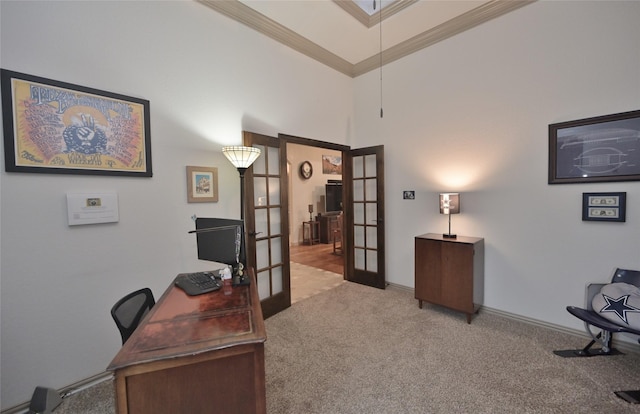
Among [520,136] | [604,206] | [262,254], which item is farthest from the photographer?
[262,254]

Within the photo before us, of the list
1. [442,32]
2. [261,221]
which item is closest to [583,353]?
[261,221]

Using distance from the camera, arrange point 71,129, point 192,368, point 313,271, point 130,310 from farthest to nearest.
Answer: point 313,271
point 71,129
point 130,310
point 192,368

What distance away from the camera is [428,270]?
10.0 feet

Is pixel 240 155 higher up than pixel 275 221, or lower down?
higher up

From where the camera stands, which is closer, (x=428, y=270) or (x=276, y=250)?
(x=428, y=270)

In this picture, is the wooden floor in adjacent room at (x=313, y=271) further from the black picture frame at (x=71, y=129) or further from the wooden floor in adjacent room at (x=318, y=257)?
the black picture frame at (x=71, y=129)

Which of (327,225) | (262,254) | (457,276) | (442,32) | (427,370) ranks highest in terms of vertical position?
(442,32)

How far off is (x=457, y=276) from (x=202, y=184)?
285cm

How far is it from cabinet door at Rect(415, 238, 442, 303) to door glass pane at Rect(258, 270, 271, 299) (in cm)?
181

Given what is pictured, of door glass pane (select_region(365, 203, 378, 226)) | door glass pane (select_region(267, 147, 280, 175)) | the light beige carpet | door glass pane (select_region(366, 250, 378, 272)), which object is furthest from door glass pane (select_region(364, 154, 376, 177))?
the light beige carpet

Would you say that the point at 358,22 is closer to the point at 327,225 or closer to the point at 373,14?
the point at 373,14

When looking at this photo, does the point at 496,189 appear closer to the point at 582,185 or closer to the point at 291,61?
the point at 582,185

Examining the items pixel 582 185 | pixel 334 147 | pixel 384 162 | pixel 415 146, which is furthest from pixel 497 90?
pixel 334 147

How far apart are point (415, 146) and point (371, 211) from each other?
1155 millimetres
